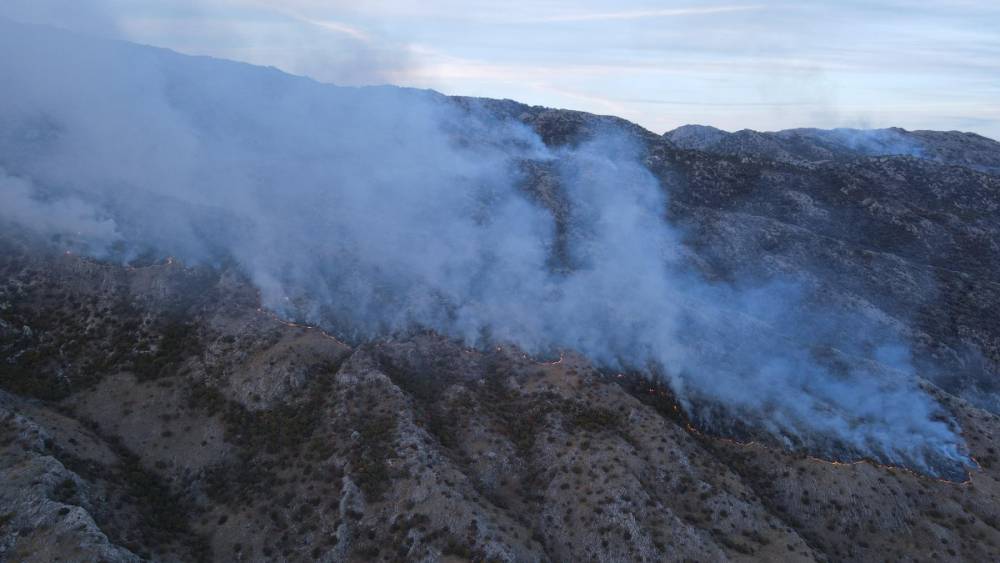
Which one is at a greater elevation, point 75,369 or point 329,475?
point 75,369

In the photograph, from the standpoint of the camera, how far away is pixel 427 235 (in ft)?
276

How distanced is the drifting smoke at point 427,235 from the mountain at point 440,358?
1.74ft

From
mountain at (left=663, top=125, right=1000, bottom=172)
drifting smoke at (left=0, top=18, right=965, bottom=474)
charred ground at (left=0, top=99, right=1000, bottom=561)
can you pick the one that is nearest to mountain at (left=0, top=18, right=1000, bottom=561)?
charred ground at (left=0, top=99, right=1000, bottom=561)

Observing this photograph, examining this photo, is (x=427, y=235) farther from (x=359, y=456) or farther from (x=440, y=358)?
(x=359, y=456)

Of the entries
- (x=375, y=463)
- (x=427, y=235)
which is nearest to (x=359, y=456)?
(x=375, y=463)

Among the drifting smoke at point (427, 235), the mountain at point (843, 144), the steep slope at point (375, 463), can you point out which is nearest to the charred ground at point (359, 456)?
the steep slope at point (375, 463)

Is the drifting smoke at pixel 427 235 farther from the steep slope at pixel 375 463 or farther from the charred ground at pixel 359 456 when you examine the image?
the steep slope at pixel 375 463

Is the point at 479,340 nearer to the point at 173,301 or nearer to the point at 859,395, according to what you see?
the point at 173,301

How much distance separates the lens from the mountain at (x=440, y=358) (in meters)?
43.9

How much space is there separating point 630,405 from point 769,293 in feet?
143

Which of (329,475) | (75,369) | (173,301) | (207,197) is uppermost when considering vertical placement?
(207,197)

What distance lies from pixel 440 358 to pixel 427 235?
28.0 m

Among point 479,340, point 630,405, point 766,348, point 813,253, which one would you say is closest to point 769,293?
point 813,253

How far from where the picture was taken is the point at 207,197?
80.7 meters
